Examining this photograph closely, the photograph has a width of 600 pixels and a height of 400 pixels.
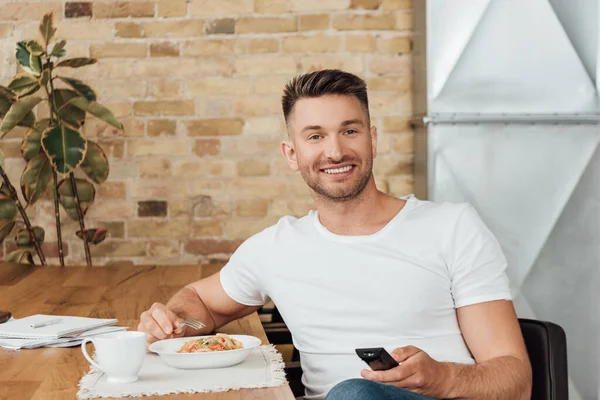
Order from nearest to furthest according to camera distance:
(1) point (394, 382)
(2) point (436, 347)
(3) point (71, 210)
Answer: (1) point (394, 382)
(2) point (436, 347)
(3) point (71, 210)

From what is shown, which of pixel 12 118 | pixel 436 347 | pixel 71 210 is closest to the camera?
pixel 436 347

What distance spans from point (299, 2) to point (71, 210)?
4.53 ft

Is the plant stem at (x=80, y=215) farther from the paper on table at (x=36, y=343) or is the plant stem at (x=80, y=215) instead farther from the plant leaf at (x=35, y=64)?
the paper on table at (x=36, y=343)

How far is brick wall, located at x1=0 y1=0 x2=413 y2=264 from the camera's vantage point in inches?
Result: 151

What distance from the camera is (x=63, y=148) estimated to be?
3416 mm

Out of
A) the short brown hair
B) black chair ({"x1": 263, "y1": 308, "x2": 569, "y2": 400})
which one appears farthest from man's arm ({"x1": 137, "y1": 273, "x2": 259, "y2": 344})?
black chair ({"x1": 263, "y1": 308, "x2": 569, "y2": 400})

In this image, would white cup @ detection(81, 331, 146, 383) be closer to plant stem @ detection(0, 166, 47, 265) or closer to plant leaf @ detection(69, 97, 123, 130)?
plant leaf @ detection(69, 97, 123, 130)

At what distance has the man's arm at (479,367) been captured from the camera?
1.53 meters

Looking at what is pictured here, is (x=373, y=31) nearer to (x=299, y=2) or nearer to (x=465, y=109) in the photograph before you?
(x=299, y=2)

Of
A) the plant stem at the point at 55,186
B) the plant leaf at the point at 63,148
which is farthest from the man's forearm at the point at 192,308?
the plant stem at the point at 55,186

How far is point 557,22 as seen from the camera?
346cm

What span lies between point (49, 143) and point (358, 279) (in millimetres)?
1912

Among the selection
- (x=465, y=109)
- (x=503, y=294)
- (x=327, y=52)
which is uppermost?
(x=327, y=52)

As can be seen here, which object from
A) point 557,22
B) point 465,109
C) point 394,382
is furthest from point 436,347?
point 557,22
